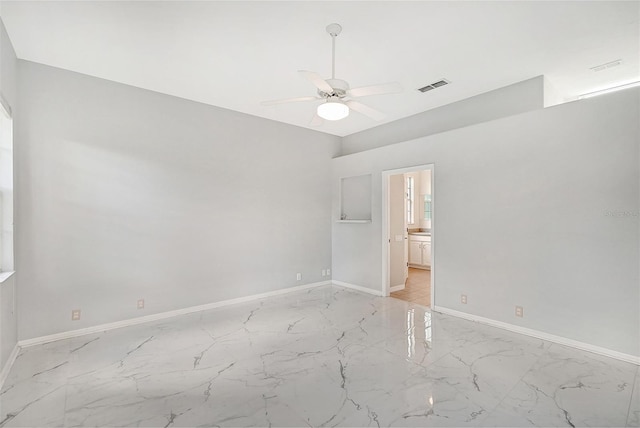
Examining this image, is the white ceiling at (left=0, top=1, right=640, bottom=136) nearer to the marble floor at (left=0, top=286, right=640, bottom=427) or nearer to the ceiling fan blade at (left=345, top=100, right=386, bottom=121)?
the ceiling fan blade at (left=345, top=100, right=386, bottom=121)

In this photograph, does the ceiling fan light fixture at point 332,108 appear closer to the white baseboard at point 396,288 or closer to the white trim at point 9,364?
the white trim at point 9,364

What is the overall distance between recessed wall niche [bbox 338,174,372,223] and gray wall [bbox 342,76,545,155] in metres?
0.67

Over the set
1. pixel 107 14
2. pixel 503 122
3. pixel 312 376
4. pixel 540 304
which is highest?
pixel 107 14

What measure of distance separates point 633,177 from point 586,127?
647mm

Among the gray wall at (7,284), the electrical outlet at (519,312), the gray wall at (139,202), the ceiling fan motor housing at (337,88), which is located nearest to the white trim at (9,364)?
the gray wall at (7,284)

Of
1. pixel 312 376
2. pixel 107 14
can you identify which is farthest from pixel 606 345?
pixel 107 14

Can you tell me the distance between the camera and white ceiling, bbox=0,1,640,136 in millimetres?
2447

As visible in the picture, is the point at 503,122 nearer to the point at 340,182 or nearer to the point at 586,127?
the point at 586,127

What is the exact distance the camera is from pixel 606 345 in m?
2.94

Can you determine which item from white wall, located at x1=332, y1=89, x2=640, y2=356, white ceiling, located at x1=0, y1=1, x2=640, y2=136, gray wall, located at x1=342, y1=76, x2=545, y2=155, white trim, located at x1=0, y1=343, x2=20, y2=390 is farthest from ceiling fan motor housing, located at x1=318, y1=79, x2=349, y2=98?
white trim, located at x1=0, y1=343, x2=20, y2=390

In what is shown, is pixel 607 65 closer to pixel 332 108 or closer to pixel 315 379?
pixel 332 108

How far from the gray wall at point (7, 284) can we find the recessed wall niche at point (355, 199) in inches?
178

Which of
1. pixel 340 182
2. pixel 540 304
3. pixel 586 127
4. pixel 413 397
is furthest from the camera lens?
pixel 340 182

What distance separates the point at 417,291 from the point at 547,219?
8.82 ft
